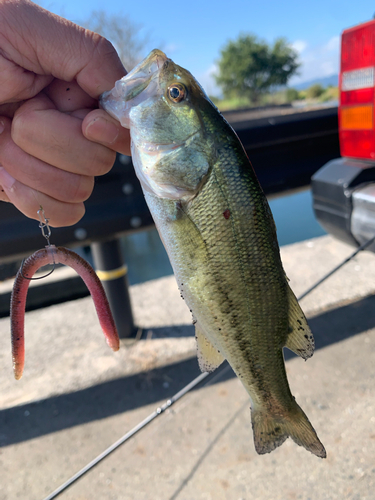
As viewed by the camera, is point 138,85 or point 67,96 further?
point 67,96

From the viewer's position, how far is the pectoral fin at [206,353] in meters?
1.28

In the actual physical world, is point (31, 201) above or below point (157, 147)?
below

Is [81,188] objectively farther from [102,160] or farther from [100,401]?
[100,401]

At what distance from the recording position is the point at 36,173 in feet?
4.44

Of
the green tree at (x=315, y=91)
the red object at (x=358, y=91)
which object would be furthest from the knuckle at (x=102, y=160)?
the green tree at (x=315, y=91)

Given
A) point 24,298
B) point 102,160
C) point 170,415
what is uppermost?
point 102,160

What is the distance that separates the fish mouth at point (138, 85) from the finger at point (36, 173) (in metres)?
0.31

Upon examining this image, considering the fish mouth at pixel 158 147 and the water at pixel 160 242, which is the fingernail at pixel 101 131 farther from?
the water at pixel 160 242

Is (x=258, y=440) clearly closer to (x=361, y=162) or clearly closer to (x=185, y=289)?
(x=185, y=289)

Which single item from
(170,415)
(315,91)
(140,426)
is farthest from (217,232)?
(315,91)

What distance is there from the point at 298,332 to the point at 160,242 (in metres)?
7.00

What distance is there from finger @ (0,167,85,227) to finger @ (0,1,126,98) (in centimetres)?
39

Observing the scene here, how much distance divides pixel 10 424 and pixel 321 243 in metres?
4.24

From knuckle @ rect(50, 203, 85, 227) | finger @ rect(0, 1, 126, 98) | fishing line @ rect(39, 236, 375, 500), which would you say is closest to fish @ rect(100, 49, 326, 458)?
finger @ rect(0, 1, 126, 98)
